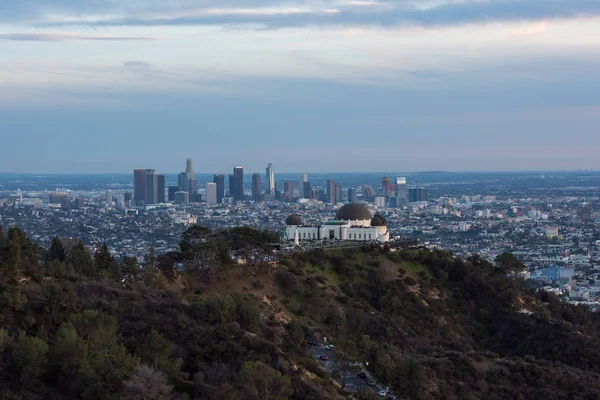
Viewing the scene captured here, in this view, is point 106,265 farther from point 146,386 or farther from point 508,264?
point 508,264

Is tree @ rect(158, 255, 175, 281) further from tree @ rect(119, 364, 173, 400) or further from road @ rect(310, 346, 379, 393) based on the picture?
tree @ rect(119, 364, 173, 400)

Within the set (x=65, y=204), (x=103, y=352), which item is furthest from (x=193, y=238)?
(x=65, y=204)

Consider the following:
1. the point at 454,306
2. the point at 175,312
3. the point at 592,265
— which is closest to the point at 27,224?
the point at 592,265

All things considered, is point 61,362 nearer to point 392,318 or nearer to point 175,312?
point 175,312

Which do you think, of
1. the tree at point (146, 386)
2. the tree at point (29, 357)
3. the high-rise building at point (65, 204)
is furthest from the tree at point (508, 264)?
the high-rise building at point (65, 204)

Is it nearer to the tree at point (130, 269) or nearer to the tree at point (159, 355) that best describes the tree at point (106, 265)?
the tree at point (130, 269)
